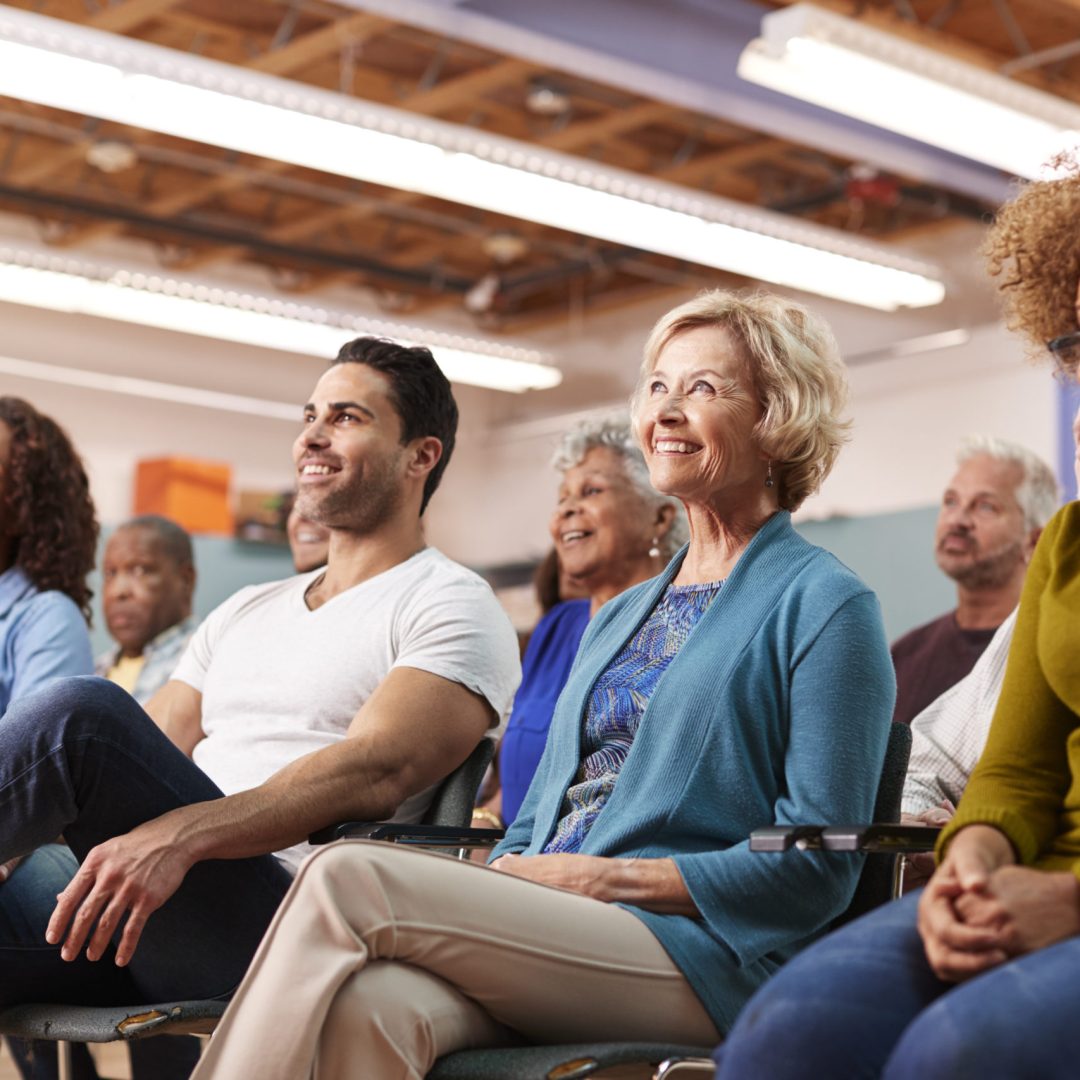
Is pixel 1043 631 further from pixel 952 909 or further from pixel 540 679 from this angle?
pixel 540 679

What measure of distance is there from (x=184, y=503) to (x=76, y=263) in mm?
2101

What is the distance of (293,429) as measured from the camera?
10578 mm

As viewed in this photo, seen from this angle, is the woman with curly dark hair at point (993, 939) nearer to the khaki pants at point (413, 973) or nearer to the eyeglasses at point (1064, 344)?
the eyeglasses at point (1064, 344)

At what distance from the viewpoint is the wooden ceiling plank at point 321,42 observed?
6.45 m

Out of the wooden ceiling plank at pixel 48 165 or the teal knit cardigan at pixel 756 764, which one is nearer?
the teal knit cardigan at pixel 756 764

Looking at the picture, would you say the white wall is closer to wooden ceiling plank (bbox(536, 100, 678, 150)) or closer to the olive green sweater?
wooden ceiling plank (bbox(536, 100, 678, 150))

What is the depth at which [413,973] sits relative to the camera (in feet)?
5.43

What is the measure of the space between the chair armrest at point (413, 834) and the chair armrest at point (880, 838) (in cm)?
62

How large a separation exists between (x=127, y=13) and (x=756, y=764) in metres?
5.58

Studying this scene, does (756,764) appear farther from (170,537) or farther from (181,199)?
(181,199)

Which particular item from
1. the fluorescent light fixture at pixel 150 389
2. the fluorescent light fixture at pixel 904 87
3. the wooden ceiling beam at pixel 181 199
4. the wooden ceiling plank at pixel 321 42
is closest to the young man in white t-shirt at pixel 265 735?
the fluorescent light fixture at pixel 904 87

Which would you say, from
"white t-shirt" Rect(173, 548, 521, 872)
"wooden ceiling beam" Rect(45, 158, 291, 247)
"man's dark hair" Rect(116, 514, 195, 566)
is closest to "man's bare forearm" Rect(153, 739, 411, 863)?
"white t-shirt" Rect(173, 548, 521, 872)

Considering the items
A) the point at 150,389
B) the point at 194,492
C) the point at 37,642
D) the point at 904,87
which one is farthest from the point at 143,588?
the point at 150,389

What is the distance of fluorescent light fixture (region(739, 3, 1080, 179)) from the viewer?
4.80 m
